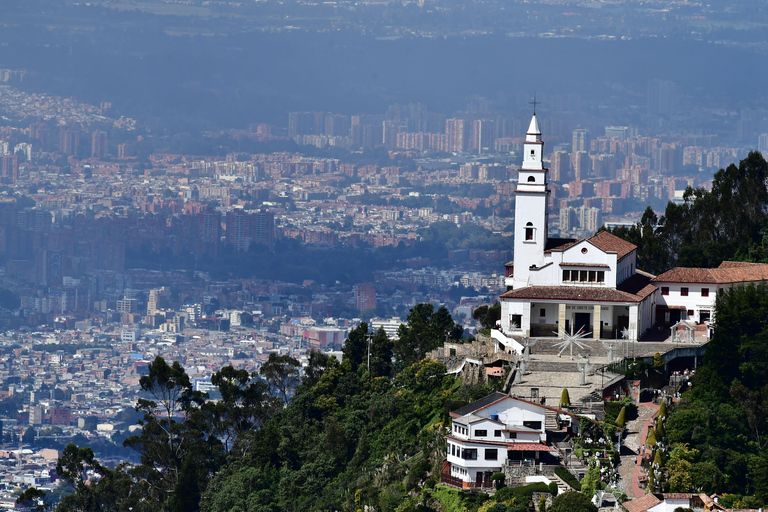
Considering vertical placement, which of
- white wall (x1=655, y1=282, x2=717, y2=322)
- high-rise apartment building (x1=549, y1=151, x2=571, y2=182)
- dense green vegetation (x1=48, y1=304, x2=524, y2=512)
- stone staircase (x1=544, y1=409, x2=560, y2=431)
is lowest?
dense green vegetation (x1=48, y1=304, x2=524, y2=512)

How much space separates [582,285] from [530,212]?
10.3 feet

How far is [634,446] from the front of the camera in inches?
1242

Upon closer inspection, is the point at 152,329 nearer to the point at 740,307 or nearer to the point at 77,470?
the point at 77,470

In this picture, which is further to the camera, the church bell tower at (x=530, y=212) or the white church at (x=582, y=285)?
the church bell tower at (x=530, y=212)

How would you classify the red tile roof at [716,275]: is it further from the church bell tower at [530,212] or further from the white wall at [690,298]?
the church bell tower at [530,212]

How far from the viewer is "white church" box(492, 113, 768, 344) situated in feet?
129

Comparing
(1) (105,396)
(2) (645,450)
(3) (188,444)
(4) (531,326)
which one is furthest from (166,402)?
(1) (105,396)

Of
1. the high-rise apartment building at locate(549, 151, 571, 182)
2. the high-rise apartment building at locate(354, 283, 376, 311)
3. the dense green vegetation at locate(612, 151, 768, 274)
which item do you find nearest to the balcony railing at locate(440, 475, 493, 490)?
the dense green vegetation at locate(612, 151, 768, 274)

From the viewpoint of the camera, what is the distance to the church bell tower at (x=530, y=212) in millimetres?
41750

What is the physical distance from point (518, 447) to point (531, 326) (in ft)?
32.6

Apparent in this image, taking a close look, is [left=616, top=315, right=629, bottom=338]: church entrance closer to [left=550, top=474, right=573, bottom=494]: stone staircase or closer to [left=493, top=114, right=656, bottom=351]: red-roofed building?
[left=493, top=114, right=656, bottom=351]: red-roofed building

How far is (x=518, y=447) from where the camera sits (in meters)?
30.4

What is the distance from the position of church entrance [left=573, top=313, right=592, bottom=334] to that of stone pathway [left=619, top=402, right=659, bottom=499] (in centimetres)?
548

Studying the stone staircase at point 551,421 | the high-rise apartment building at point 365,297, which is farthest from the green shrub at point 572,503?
the high-rise apartment building at point 365,297
